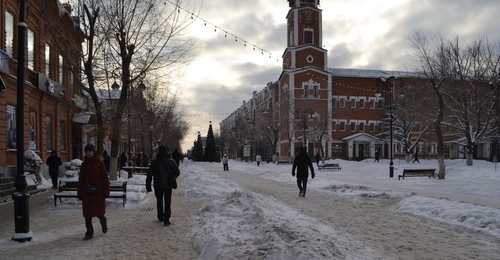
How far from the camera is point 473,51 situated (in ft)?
108

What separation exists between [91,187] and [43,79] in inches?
619

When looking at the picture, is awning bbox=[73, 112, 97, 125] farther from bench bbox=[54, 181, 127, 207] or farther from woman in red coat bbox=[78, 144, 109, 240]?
woman in red coat bbox=[78, 144, 109, 240]

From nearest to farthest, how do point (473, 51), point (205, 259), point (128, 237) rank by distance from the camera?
point (205, 259), point (128, 237), point (473, 51)

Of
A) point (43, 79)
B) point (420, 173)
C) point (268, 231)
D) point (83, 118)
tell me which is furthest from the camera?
point (83, 118)

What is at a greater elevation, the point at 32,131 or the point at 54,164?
the point at 32,131

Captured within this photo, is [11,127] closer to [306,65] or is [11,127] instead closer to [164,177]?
[164,177]

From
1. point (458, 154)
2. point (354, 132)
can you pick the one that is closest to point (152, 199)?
point (354, 132)

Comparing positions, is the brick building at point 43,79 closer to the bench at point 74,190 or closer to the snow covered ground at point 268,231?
the bench at point 74,190

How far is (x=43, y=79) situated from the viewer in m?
21.8

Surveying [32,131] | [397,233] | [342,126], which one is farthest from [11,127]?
[342,126]

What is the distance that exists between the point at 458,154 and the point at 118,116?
2562 inches

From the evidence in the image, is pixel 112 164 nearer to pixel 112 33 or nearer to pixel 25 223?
pixel 112 33

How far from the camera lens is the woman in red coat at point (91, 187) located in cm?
818

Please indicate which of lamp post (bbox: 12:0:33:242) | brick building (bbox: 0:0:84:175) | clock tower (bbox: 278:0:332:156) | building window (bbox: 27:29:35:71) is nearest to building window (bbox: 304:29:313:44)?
clock tower (bbox: 278:0:332:156)
